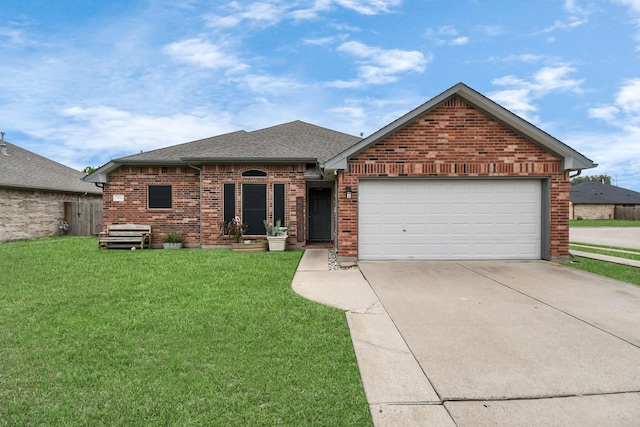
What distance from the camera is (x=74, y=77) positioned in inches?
595

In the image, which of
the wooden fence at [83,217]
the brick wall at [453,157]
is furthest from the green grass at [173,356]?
the wooden fence at [83,217]

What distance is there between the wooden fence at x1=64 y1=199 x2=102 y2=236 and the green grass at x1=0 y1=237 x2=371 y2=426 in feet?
44.6

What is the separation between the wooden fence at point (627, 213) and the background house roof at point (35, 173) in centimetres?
5236

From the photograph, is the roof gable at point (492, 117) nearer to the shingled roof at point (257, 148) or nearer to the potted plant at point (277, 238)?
the shingled roof at point (257, 148)

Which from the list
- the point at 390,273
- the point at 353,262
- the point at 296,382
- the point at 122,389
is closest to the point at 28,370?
the point at 122,389

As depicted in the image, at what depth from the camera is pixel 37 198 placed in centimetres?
1695

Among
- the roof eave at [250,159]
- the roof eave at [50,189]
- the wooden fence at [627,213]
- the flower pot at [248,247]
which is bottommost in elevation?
the flower pot at [248,247]

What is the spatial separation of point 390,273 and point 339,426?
19.0 feet

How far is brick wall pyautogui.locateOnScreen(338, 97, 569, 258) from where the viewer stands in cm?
941

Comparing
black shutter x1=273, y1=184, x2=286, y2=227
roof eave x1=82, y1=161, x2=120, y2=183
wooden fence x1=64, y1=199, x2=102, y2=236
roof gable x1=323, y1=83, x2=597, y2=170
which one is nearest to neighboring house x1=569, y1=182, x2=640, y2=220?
roof gable x1=323, y1=83, x2=597, y2=170

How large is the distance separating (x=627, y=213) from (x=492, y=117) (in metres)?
44.1

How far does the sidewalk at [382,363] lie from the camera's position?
2609 millimetres

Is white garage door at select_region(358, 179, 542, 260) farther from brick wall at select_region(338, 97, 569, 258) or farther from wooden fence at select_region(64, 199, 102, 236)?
wooden fence at select_region(64, 199, 102, 236)

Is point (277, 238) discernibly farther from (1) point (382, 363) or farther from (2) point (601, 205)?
(2) point (601, 205)
